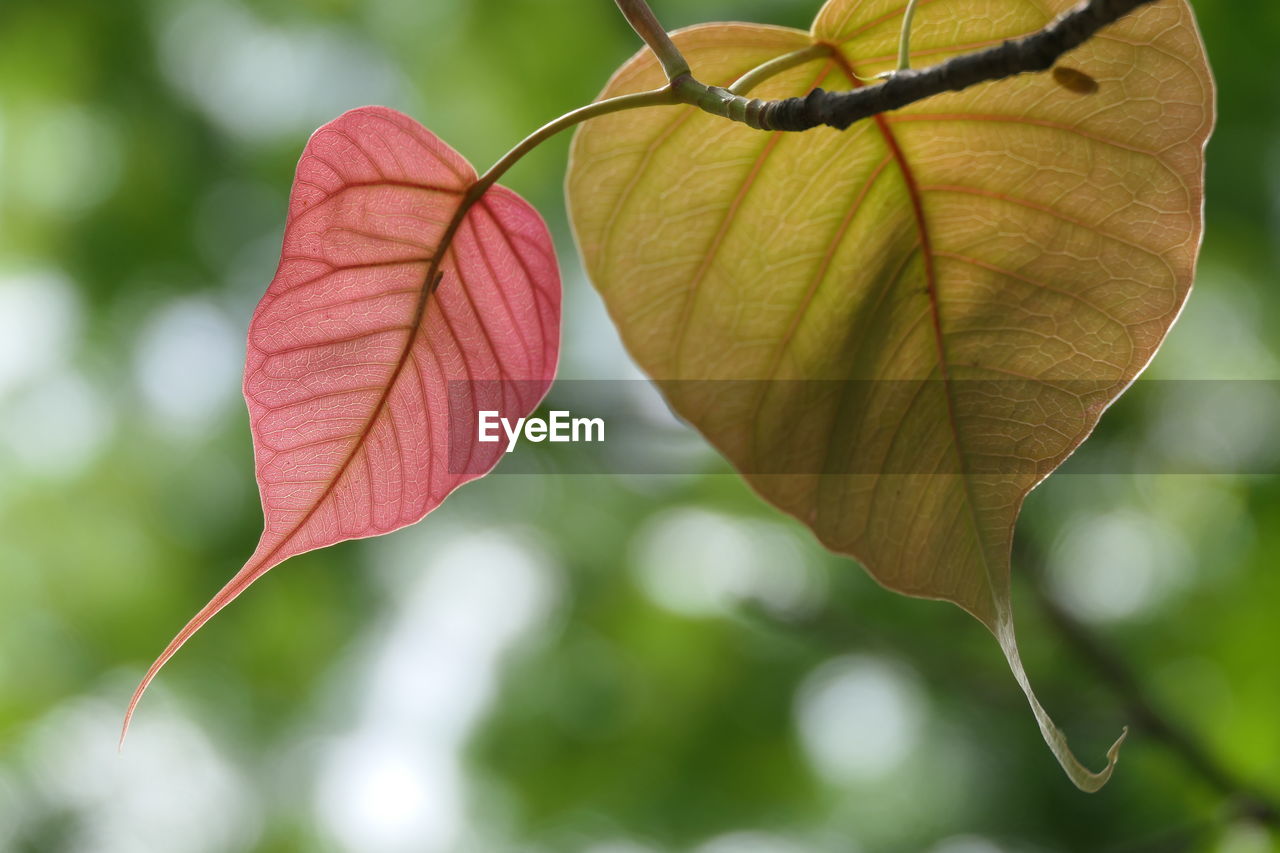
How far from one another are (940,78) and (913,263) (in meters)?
0.14

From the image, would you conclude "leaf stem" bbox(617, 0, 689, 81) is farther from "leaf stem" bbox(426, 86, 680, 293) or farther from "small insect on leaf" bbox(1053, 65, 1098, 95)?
"small insect on leaf" bbox(1053, 65, 1098, 95)

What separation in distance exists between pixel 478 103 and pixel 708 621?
4.51 feet

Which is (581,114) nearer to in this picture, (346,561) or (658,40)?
(658,40)

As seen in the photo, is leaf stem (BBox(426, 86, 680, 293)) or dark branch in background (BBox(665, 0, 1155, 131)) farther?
leaf stem (BBox(426, 86, 680, 293))

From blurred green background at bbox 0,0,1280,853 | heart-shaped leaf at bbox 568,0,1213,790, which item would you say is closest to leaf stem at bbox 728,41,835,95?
heart-shaped leaf at bbox 568,0,1213,790

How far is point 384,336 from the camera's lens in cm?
38

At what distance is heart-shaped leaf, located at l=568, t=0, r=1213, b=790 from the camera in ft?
1.10

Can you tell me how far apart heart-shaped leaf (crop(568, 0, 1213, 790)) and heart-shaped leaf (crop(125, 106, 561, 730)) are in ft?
0.14

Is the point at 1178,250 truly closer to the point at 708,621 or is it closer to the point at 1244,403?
the point at 1244,403

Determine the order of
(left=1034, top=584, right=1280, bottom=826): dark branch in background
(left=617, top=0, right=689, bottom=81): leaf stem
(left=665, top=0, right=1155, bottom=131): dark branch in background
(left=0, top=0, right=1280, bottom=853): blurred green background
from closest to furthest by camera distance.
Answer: (left=665, top=0, right=1155, bottom=131): dark branch in background < (left=617, top=0, right=689, bottom=81): leaf stem < (left=1034, top=584, right=1280, bottom=826): dark branch in background < (left=0, top=0, right=1280, bottom=853): blurred green background

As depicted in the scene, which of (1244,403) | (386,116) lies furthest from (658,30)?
(1244,403)

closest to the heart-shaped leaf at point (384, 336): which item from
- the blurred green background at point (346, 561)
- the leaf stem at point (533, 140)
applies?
the leaf stem at point (533, 140)

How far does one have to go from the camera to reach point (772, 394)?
41 centimetres

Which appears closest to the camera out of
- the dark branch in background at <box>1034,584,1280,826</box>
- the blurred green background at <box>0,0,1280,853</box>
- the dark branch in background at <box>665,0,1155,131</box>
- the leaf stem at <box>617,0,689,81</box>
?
the dark branch in background at <box>665,0,1155,131</box>
